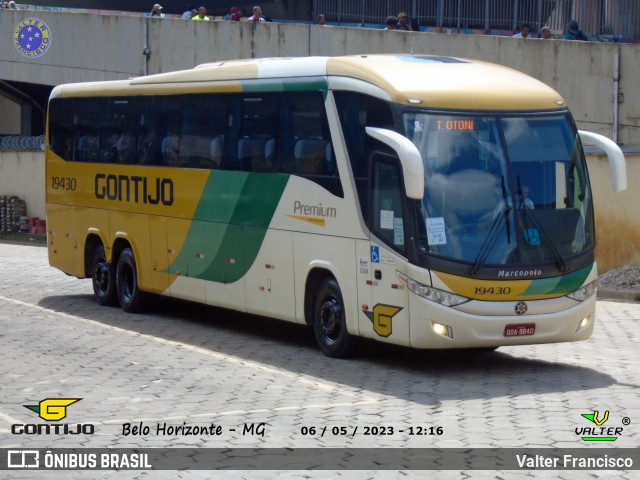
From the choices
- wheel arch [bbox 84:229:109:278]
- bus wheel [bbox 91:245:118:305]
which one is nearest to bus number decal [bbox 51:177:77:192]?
wheel arch [bbox 84:229:109:278]

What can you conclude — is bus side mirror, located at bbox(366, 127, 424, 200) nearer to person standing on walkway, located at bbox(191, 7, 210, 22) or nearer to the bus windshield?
the bus windshield

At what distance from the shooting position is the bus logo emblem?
45.0 feet

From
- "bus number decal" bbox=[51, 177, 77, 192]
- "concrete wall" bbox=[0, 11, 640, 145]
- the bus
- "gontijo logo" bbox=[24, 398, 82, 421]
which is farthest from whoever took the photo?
"concrete wall" bbox=[0, 11, 640, 145]

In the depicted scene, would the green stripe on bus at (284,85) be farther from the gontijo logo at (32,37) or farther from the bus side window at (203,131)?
the gontijo logo at (32,37)

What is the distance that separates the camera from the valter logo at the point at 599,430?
33.9 feet

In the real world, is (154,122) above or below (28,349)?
above

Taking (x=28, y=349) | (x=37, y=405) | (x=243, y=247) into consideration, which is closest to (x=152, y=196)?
(x=243, y=247)

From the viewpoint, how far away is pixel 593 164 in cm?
2386

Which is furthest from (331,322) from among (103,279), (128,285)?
(103,279)

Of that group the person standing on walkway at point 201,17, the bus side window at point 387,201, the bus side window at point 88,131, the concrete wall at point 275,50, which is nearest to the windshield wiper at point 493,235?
the bus side window at point 387,201

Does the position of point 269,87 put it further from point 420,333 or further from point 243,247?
point 420,333

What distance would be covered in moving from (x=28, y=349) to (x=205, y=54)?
778 inches

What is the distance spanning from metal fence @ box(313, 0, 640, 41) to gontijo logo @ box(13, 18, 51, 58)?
8.14m

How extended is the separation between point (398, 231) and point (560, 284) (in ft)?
5.71
